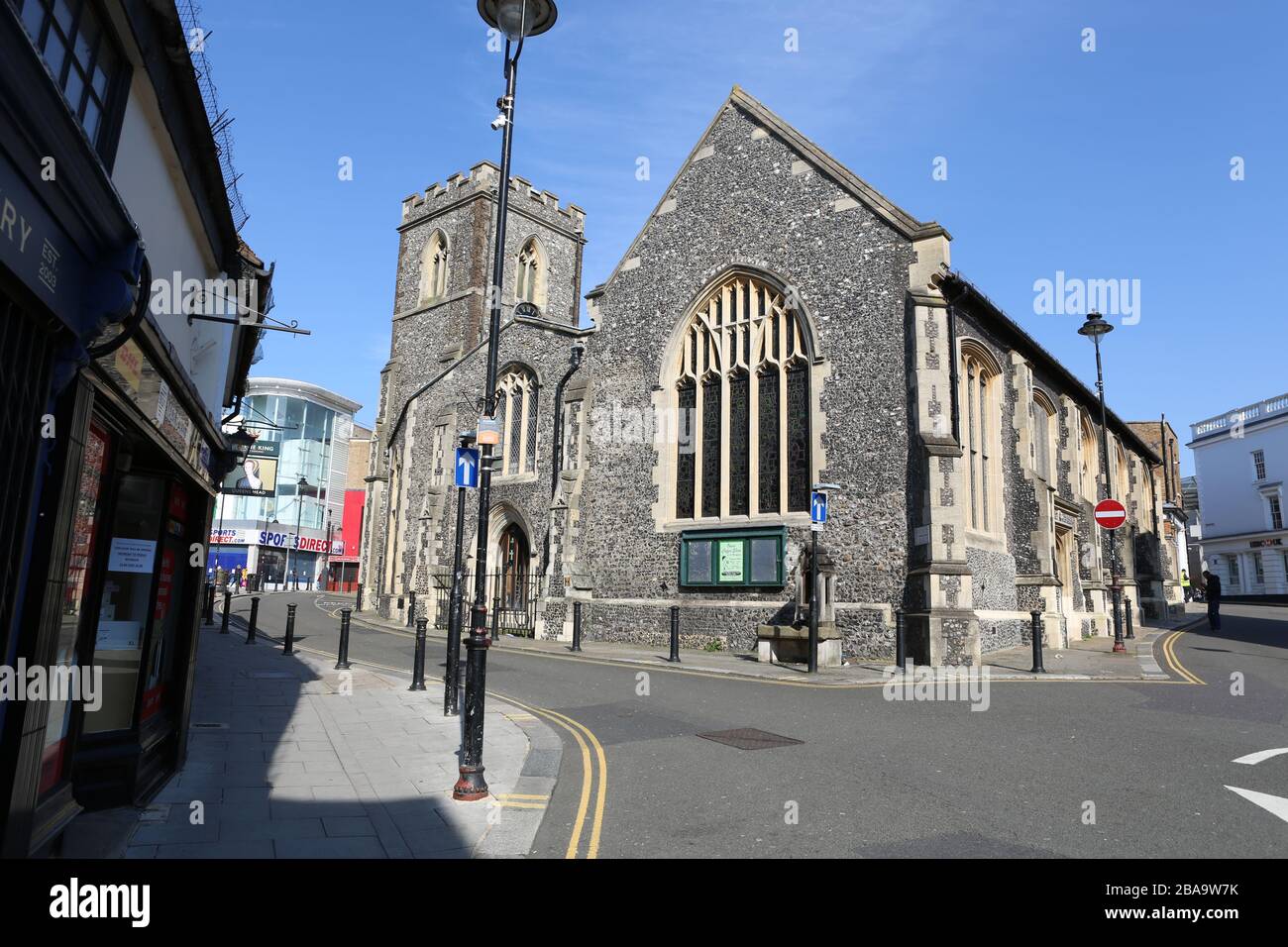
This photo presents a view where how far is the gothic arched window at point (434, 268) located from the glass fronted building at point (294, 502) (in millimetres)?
29047

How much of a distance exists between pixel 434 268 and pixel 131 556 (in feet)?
103

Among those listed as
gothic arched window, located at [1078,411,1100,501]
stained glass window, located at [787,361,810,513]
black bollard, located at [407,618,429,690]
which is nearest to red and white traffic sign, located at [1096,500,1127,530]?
stained glass window, located at [787,361,810,513]

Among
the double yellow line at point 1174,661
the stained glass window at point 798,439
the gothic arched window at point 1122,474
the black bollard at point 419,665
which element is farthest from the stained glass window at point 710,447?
the gothic arched window at point 1122,474

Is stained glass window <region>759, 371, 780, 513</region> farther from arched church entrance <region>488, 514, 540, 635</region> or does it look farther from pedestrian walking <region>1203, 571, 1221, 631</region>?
pedestrian walking <region>1203, 571, 1221, 631</region>

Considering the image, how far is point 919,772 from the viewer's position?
22.3 ft

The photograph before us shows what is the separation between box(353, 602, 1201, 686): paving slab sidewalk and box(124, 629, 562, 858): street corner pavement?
18.8 ft

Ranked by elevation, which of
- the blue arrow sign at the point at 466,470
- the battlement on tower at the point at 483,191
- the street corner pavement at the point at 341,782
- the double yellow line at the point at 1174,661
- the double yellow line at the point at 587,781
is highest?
the battlement on tower at the point at 483,191

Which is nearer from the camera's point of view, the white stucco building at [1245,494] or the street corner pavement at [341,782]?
the street corner pavement at [341,782]

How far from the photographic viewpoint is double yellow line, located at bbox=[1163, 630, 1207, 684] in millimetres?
13070

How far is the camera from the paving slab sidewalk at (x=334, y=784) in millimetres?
4852

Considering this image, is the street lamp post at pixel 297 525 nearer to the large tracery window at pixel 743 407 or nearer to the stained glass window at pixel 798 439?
the large tracery window at pixel 743 407

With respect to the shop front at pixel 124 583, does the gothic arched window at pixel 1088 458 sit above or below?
above
